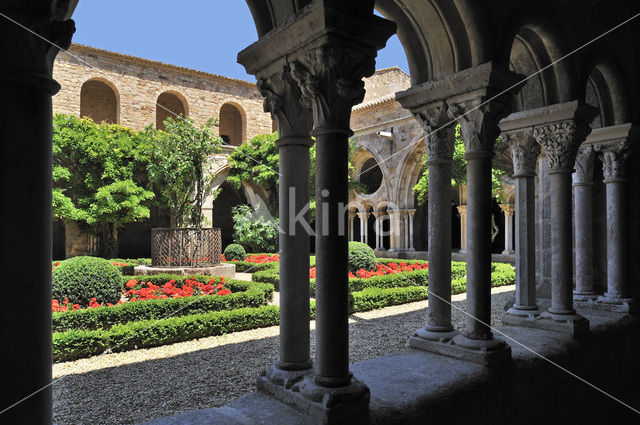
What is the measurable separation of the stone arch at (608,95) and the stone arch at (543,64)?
121 cm

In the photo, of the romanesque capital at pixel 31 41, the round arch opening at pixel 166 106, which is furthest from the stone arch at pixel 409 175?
the romanesque capital at pixel 31 41

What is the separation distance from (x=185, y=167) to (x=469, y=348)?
10.6 m

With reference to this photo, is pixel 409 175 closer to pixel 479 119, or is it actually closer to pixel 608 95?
pixel 608 95

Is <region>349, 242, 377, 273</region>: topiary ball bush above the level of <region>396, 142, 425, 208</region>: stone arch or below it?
below

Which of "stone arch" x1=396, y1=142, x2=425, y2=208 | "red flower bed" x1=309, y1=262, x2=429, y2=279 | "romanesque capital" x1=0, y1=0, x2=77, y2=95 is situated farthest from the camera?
"stone arch" x1=396, y1=142, x2=425, y2=208

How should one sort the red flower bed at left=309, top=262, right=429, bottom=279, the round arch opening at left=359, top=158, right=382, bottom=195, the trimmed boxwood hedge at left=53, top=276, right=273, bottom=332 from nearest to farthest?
the trimmed boxwood hedge at left=53, top=276, right=273, bottom=332 < the red flower bed at left=309, top=262, right=429, bottom=279 < the round arch opening at left=359, top=158, right=382, bottom=195

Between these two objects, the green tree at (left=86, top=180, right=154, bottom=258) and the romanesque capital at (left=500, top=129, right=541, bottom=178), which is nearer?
the romanesque capital at (left=500, top=129, right=541, bottom=178)

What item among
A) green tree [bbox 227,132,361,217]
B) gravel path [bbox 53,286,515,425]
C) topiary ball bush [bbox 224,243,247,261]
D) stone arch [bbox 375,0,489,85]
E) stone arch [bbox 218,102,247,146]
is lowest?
gravel path [bbox 53,286,515,425]

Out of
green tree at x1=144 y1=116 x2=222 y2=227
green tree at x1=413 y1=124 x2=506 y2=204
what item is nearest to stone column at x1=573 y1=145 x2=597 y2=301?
green tree at x1=413 y1=124 x2=506 y2=204

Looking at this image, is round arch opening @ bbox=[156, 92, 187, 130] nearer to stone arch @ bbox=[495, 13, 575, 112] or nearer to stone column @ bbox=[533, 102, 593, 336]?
stone arch @ bbox=[495, 13, 575, 112]

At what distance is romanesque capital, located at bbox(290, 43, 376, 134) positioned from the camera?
7.82ft

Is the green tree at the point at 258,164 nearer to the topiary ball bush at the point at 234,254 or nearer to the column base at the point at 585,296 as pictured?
the topiary ball bush at the point at 234,254

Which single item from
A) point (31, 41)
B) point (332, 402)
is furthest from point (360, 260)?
point (31, 41)

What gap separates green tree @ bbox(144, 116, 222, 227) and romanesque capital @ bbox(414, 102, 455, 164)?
9650mm
